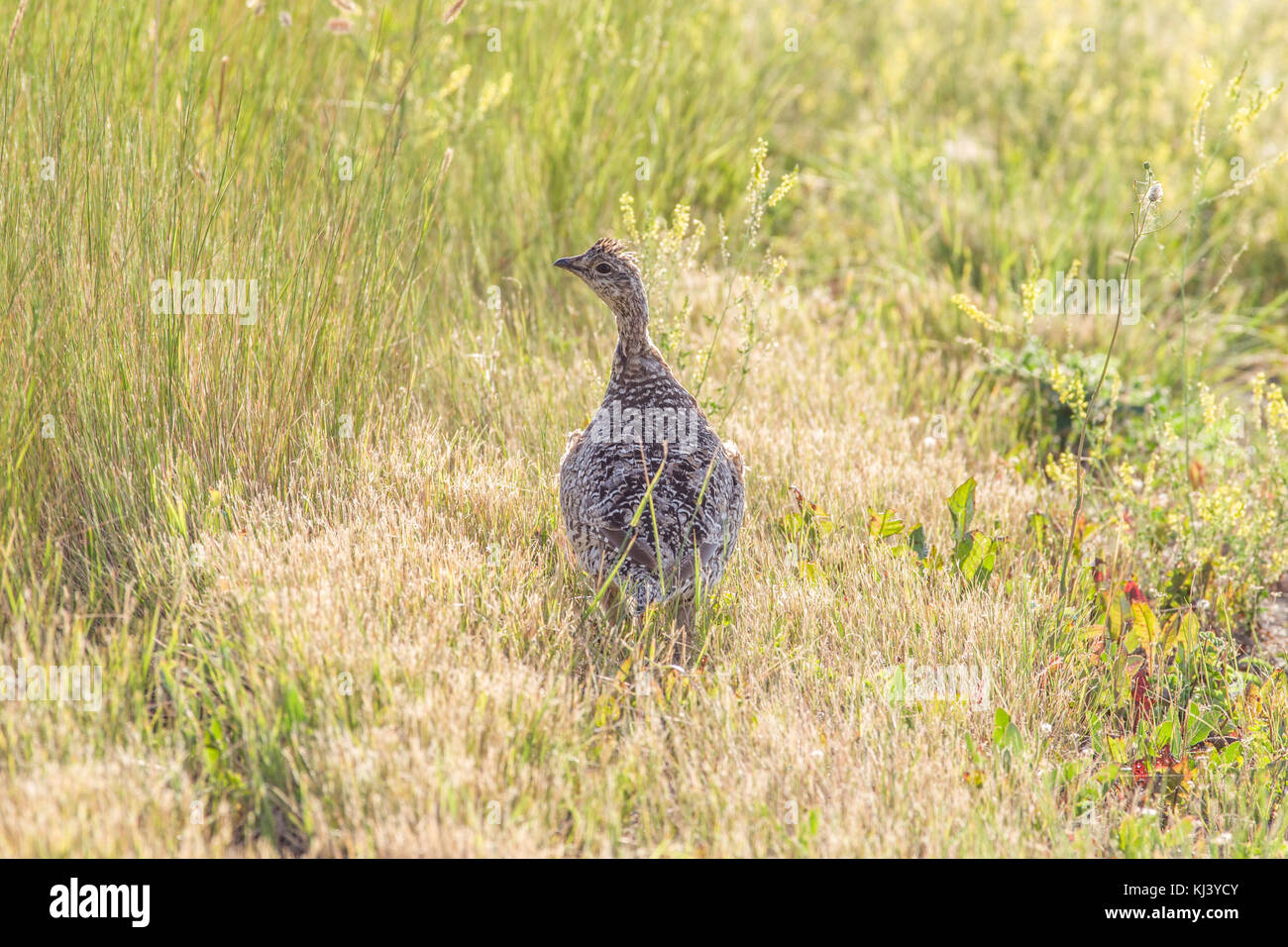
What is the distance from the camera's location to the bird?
3.86m

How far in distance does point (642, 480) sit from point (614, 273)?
101 centimetres

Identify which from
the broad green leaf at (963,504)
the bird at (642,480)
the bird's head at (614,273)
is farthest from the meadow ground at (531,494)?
the bird's head at (614,273)

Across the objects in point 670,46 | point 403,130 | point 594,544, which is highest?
point 670,46

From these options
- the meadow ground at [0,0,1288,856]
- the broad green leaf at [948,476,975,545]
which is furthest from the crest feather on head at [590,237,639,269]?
the broad green leaf at [948,476,975,545]

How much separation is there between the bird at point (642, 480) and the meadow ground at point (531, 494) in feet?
0.64

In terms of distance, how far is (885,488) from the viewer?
495 centimetres

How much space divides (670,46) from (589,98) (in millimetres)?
909

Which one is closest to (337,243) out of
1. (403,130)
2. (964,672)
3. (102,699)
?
(403,130)

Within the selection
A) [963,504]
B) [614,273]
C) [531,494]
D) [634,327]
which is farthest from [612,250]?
[963,504]

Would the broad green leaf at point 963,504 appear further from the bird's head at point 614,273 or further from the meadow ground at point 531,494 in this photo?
the bird's head at point 614,273

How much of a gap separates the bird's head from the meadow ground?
309 mm

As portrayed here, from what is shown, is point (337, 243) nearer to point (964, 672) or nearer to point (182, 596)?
point (182, 596)

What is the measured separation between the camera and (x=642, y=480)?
403 centimetres

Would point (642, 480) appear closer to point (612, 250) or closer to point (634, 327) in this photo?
point (634, 327)
